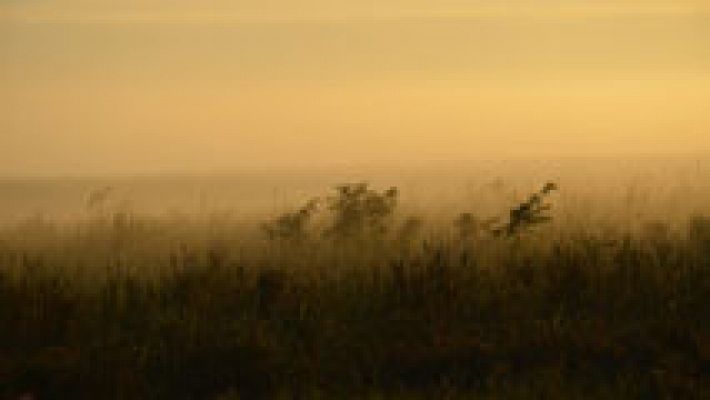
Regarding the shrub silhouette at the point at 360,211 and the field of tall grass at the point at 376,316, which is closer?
the field of tall grass at the point at 376,316

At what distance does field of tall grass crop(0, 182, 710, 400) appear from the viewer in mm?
8391

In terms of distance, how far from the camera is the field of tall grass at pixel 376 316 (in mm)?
8391

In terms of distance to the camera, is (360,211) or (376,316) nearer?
(376,316)

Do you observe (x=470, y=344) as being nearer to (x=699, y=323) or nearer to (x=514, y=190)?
(x=699, y=323)

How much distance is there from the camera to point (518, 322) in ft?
31.1

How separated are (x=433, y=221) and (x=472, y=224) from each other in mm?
648

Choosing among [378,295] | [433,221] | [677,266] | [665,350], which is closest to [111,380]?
[378,295]

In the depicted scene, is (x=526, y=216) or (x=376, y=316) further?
(x=526, y=216)

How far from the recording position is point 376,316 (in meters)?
9.70

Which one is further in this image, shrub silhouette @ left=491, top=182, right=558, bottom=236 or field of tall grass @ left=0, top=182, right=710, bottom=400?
shrub silhouette @ left=491, top=182, right=558, bottom=236

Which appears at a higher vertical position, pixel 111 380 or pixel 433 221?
pixel 433 221

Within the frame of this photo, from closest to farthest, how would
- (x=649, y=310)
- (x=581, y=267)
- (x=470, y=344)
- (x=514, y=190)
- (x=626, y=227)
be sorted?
(x=470, y=344) → (x=649, y=310) → (x=581, y=267) → (x=626, y=227) → (x=514, y=190)

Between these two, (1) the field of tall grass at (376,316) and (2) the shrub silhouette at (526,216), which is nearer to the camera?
(1) the field of tall grass at (376,316)

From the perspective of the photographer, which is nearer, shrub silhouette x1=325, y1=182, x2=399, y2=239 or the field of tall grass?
the field of tall grass
